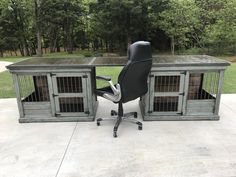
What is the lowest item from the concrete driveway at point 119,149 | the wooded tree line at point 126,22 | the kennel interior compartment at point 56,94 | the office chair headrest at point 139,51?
the concrete driveway at point 119,149

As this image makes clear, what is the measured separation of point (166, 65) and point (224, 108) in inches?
58.5

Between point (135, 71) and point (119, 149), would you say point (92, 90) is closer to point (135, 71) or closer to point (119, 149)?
point (135, 71)

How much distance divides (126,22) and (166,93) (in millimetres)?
12061

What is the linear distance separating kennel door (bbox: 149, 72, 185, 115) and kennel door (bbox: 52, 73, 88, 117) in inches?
39.0

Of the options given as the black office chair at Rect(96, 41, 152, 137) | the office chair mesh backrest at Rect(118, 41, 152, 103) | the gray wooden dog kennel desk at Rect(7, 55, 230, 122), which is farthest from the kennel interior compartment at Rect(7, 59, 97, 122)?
the office chair mesh backrest at Rect(118, 41, 152, 103)

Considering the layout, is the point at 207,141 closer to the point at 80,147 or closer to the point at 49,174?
the point at 80,147

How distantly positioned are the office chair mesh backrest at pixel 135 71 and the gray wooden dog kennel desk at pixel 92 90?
0.92 ft

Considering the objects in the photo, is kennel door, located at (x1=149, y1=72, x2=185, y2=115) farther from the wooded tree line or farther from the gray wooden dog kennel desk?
the wooded tree line

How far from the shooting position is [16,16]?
15.4 m

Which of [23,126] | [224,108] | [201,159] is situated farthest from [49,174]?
[224,108]

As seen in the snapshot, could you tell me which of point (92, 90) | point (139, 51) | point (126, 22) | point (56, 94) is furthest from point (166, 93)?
point (126, 22)

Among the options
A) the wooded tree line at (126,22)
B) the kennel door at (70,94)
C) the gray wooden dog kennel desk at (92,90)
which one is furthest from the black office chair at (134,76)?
the wooded tree line at (126,22)

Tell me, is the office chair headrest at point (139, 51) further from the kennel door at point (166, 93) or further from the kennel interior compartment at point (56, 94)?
the kennel interior compartment at point (56, 94)

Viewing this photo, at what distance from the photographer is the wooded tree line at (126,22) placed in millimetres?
11695
